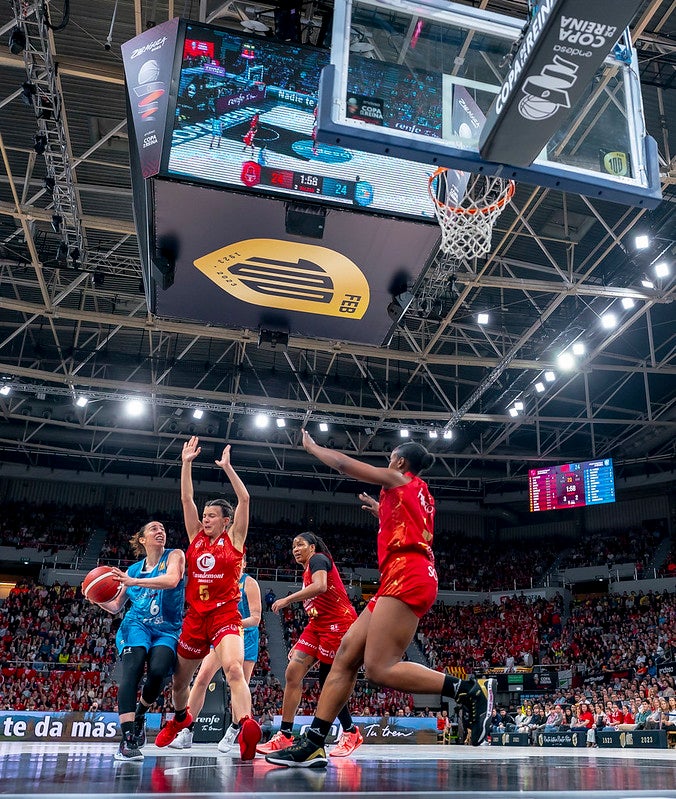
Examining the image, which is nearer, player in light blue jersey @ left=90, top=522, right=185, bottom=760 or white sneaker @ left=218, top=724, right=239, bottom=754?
player in light blue jersey @ left=90, top=522, right=185, bottom=760

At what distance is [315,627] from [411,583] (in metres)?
2.72

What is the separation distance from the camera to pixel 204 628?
19.0ft

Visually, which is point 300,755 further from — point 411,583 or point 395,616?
point 411,583

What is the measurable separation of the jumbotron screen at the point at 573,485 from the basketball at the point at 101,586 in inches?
824

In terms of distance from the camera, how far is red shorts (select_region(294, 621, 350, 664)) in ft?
22.2

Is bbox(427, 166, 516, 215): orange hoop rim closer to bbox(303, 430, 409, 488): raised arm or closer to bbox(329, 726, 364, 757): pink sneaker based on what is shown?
bbox(303, 430, 409, 488): raised arm

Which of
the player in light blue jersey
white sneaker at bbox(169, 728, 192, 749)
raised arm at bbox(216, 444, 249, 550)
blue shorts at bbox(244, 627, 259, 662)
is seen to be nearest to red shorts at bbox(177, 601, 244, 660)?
the player in light blue jersey

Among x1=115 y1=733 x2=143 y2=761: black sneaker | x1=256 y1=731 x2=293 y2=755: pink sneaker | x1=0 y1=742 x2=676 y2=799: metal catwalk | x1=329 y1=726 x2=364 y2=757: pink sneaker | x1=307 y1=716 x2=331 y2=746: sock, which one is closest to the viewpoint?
x1=0 y1=742 x2=676 y2=799: metal catwalk

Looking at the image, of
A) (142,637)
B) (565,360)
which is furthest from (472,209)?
(565,360)

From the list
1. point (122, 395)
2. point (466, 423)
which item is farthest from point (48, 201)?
point (466, 423)

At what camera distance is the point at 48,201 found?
54.6 feet

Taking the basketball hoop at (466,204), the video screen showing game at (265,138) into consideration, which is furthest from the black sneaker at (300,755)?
the basketball hoop at (466,204)

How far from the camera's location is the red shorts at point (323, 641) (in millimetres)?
6770

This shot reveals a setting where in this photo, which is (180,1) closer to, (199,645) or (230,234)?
(230,234)
